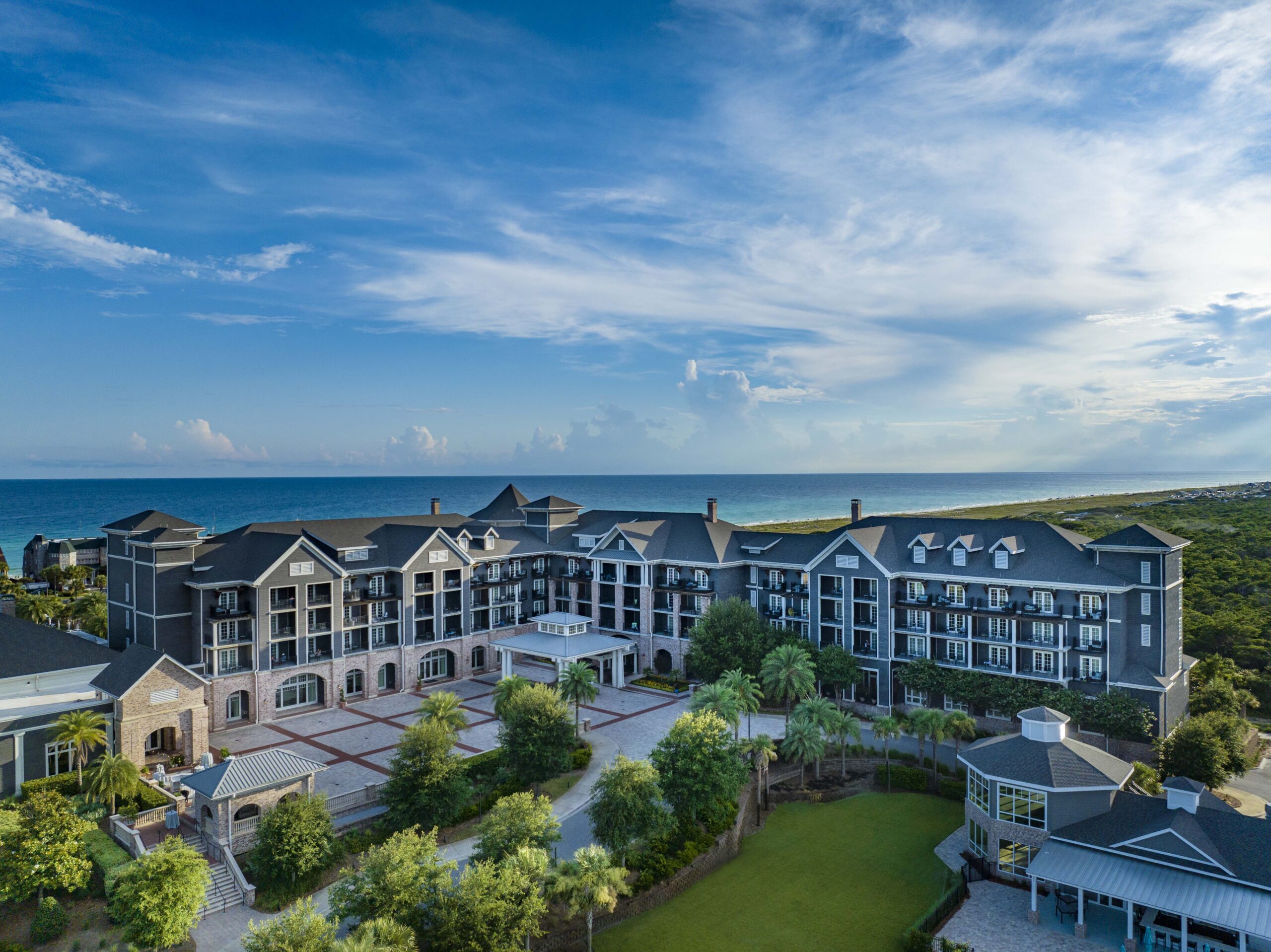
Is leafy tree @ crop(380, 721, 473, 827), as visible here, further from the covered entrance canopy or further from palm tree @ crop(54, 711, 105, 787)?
the covered entrance canopy

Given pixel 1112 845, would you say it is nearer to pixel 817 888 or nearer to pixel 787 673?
pixel 817 888

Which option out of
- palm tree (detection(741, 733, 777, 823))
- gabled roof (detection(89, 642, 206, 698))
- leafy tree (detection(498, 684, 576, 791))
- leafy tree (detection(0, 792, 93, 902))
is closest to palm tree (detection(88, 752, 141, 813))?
leafy tree (detection(0, 792, 93, 902))

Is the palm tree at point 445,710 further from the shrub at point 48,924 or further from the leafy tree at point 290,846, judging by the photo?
the shrub at point 48,924

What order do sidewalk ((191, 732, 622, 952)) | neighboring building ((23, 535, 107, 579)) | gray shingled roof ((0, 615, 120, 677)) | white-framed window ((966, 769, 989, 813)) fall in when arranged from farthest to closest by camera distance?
neighboring building ((23, 535, 107, 579))
gray shingled roof ((0, 615, 120, 677))
white-framed window ((966, 769, 989, 813))
sidewalk ((191, 732, 622, 952))

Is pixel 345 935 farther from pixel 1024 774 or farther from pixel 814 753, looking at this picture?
pixel 1024 774

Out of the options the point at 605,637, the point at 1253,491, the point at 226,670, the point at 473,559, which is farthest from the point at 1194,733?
the point at 1253,491

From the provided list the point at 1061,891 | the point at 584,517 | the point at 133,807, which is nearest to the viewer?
the point at 1061,891
